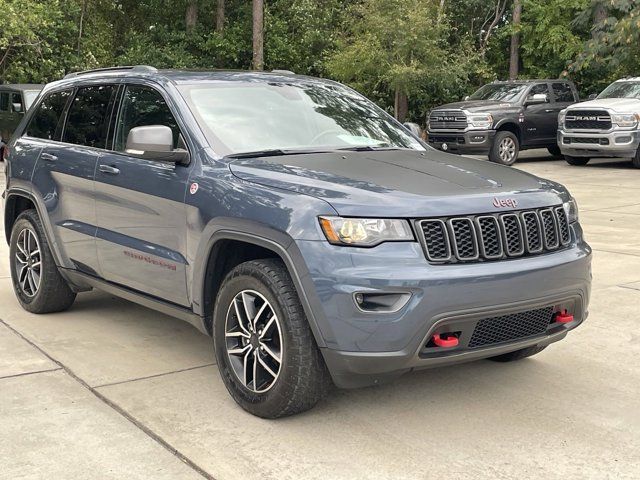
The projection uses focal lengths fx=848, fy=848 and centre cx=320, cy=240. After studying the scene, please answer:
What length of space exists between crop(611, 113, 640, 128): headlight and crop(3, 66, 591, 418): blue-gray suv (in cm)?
1369

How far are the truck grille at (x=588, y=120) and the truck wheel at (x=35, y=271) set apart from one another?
14.6 metres

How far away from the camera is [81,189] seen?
5.56 meters

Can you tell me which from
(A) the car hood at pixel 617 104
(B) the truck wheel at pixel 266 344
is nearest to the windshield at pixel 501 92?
(A) the car hood at pixel 617 104

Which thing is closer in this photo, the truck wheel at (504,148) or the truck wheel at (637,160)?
the truck wheel at (637,160)

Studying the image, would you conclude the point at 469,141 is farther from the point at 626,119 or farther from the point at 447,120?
the point at 626,119

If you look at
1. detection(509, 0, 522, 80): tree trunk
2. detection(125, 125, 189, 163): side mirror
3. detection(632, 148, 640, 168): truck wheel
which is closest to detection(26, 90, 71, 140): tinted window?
detection(125, 125, 189, 163): side mirror

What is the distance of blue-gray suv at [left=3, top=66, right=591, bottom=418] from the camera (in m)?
3.76

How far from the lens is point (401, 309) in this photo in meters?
3.70

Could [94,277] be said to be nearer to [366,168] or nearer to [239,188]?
[239,188]

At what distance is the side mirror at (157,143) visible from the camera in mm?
4574

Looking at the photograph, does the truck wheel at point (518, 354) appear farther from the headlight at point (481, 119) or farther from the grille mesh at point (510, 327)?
the headlight at point (481, 119)

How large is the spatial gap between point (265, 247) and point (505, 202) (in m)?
1.17

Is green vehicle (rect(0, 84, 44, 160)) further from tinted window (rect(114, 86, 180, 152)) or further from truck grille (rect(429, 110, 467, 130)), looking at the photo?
tinted window (rect(114, 86, 180, 152))

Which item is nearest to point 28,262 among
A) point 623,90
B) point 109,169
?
point 109,169
